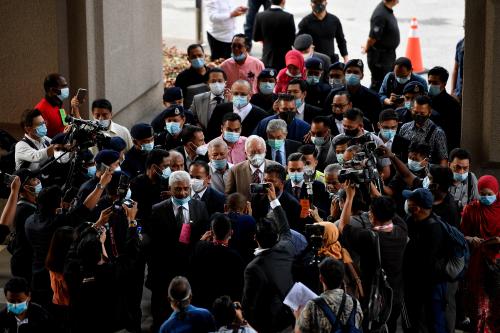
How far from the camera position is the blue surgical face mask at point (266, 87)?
1517 cm

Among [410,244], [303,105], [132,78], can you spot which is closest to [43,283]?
[410,244]

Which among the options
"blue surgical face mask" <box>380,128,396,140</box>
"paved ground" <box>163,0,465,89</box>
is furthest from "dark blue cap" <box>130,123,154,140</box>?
"paved ground" <box>163,0,465,89</box>

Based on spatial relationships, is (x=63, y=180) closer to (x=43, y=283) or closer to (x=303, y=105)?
(x=43, y=283)

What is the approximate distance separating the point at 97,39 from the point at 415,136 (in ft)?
14.8

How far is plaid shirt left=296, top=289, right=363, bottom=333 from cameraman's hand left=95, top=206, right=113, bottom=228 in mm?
A: 2263

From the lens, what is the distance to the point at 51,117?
14.4 m

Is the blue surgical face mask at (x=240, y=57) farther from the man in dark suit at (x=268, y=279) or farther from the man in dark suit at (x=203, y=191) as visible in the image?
the man in dark suit at (x=268, y=279)

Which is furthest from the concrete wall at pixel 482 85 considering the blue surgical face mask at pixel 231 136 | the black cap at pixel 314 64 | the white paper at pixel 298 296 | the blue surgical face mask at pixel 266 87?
the white paper at pixel 298 296

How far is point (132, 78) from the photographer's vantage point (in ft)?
57.8

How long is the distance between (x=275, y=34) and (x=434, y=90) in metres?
3.97

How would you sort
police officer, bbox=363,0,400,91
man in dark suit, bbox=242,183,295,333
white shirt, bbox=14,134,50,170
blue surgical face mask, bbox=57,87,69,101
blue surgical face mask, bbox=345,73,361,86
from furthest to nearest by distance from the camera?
1. police officer, bbox=363,0,400,91
2. blue surgical face mask, bbox=345,73,361,86
3. blue surgical face mask, bbox=57,87,69,101
4. white shirt, bbox=14,134,50,170
5. man in dark suit, bbox=242,183,295,333

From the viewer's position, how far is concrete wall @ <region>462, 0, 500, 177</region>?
14.4m

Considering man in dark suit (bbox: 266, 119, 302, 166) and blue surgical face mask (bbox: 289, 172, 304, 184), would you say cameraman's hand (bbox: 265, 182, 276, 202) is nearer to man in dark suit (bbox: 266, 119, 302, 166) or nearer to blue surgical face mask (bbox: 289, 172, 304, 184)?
blue surgical face mask (bbox: 289, 172, 304, 184)

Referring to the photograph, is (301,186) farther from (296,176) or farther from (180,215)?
(180,215)
